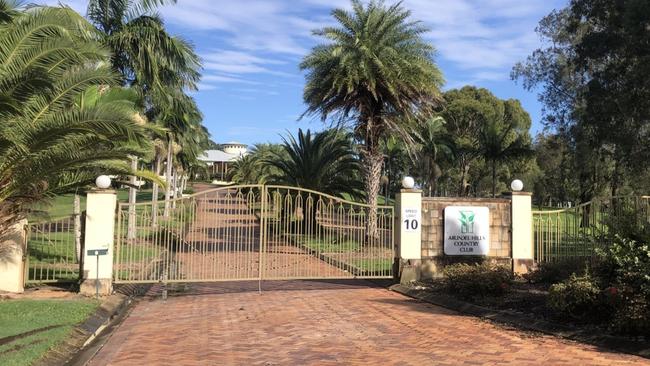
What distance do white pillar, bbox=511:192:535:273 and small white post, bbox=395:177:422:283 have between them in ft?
7.98

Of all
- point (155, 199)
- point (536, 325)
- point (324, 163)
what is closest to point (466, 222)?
point (536, 325)

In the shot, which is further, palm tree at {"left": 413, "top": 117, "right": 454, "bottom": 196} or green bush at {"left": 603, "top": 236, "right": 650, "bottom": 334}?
palm tree at {"left": 413, "top": 117, "right": 454, "bottom": 196}

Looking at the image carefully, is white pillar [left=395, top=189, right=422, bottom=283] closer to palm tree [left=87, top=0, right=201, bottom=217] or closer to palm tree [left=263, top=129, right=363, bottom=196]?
palm tree [left=87, top=0, right=201, bottom=217]

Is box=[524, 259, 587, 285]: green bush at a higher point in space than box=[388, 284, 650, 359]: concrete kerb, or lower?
higher

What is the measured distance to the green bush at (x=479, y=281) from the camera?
37.2 feet

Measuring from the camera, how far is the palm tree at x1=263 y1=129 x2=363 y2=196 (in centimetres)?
2608

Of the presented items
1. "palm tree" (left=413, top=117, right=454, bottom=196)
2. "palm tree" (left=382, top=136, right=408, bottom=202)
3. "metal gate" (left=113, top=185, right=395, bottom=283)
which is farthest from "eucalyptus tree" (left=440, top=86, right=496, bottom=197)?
"metal gate" (left=113, top=185, right=395, bottom=283)

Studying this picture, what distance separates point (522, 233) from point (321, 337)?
775 cm

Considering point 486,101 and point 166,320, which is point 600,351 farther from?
point 486,101

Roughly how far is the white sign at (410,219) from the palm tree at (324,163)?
11.9 m

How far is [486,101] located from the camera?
53.4m

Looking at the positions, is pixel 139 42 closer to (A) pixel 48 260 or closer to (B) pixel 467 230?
(A) pixel 48 260

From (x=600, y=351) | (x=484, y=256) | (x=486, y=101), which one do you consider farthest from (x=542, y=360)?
(x=486, y=101)

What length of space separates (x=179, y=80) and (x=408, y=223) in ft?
37.6
